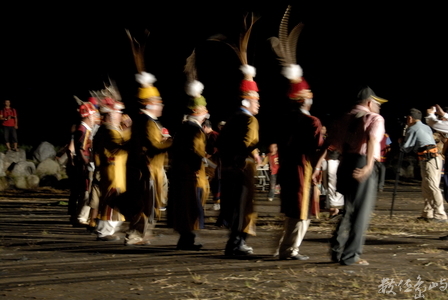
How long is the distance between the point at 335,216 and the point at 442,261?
515 centimetres

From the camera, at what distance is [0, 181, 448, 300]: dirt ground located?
6.28 metres

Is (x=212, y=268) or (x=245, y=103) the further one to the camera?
(x=245, y=103)

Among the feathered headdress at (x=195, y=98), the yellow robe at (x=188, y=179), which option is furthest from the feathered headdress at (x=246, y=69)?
the yellow robe at (x=188, y=179)

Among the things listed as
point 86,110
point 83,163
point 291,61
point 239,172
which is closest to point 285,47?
point 291,61

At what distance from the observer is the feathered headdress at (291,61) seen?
8078mm

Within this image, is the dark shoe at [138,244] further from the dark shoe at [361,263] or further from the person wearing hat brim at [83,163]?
the dark shoe at [361,263]

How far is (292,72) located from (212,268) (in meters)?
2.37

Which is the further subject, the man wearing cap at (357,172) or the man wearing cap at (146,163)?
the man wearing cap at (146,163)

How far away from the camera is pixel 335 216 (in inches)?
512

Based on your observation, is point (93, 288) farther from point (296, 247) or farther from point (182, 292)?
point (296, 247)

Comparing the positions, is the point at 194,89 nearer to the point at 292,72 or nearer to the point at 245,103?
the point at 245,103

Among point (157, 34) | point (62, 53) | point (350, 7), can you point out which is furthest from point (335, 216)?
point (62, 53)

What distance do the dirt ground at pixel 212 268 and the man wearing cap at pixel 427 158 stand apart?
831mm

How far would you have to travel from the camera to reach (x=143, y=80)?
31.0 ft
